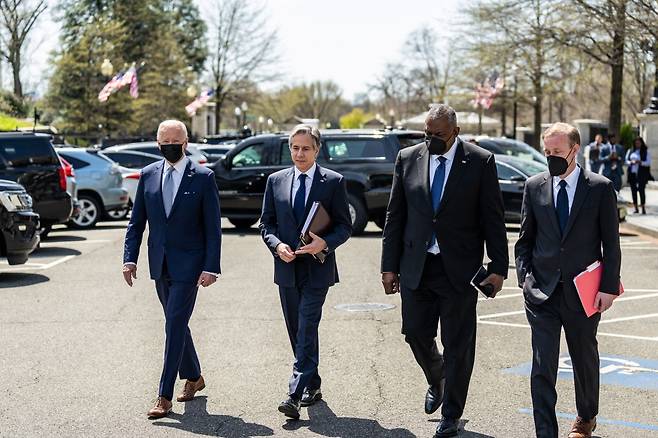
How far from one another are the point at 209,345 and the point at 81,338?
118 centimetres

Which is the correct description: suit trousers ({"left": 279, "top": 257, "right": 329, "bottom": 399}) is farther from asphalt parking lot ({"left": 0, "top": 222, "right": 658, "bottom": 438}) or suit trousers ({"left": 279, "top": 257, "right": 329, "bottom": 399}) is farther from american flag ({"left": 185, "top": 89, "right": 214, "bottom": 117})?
american flag ({"left": 185, "top": 89, "right": 214, "bottom": 117})

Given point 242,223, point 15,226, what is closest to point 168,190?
point 15,226

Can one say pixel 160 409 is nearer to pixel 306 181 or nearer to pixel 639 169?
pixel 306 181

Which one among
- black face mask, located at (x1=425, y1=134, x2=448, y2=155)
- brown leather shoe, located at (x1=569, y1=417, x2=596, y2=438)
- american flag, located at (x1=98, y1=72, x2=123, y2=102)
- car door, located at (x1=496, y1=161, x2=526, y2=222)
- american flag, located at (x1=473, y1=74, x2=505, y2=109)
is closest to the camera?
brown leather shoe, located at (x1=569, y1=417, x2=596, y2=438)

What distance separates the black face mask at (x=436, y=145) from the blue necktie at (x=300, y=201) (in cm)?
102

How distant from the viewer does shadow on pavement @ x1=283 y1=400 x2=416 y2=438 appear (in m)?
6.36

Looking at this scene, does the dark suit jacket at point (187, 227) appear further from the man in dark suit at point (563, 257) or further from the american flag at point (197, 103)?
the american flag at point (197, 103)

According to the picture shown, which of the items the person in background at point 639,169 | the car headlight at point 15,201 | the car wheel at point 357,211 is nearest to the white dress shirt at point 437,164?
the car headlight at point 15,201

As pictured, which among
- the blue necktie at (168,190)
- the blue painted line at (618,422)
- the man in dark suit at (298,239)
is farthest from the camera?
the blue necktie at (168,190)

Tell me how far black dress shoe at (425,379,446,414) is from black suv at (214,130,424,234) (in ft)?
39.9

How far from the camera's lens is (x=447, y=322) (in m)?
6.33

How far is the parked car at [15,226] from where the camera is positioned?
1341 centimetres

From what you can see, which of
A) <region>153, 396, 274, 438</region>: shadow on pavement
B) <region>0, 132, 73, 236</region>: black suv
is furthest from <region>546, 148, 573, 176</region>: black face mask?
<region>0, 132, 73, 236</region>: black suv

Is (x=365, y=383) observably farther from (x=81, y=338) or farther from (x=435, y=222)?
(x=81, y=338)
